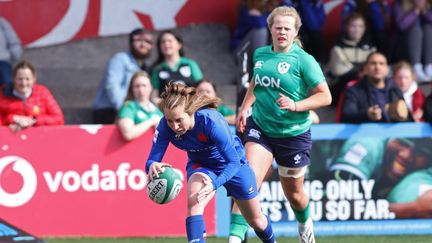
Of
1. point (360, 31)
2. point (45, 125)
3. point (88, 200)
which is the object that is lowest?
point (88, 200)

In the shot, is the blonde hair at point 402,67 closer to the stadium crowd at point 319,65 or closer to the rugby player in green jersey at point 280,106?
the stadium crowd at point 319,65

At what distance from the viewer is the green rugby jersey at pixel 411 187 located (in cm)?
1169

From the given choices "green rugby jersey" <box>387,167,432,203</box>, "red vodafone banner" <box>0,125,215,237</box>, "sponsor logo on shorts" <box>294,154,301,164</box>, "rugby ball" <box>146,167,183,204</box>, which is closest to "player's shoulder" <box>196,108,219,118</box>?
"rugby ball" <box>146,167,183,204</box>

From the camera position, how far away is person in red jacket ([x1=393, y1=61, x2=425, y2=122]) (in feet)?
42.3

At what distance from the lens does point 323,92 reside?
367 inches

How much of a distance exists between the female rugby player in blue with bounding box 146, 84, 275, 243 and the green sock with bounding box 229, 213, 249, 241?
1.42 feet

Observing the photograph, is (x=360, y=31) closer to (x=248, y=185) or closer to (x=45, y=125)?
(x=45, y=125)

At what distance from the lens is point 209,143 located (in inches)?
340

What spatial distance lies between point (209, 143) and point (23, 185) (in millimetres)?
3408

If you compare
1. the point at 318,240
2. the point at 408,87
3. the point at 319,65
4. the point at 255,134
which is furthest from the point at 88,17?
the point at 255,134

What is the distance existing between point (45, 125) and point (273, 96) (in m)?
3.15

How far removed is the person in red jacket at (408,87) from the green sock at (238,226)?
4.08 m

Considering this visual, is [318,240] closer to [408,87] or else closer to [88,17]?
[408,87]

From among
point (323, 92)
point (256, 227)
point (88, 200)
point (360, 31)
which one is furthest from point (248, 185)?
point (360, 31)
